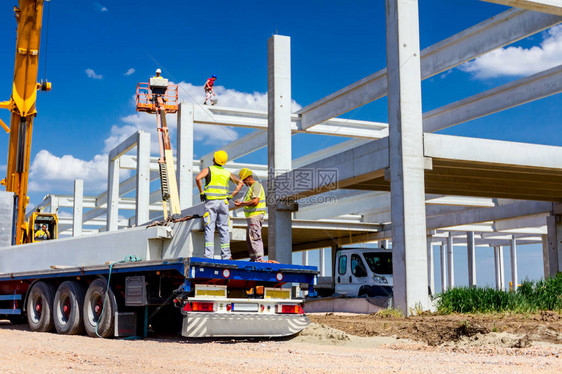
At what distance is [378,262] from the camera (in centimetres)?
1970

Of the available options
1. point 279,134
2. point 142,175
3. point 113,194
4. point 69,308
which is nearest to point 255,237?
point 69,308

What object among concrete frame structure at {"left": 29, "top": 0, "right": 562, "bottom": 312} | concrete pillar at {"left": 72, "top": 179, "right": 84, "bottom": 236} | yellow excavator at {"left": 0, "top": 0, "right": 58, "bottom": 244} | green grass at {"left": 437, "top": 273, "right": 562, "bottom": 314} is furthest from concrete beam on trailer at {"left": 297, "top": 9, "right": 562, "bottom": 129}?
concrete pillar at {"left": 72, "top": 179, "right": 84, "bottom": 236}

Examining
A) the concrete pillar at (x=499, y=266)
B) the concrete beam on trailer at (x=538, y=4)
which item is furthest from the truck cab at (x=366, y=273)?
the concrete pillar at (x=499, y=266)

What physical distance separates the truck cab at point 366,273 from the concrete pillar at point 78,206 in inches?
1016

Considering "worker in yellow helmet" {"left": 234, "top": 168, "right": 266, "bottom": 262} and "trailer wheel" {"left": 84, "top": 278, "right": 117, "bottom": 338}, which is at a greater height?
"worker in yellow helmet" {"left": 234, "top": 168, "right": 266, "bottom": 262}

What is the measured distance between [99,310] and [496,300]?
8.69 meters

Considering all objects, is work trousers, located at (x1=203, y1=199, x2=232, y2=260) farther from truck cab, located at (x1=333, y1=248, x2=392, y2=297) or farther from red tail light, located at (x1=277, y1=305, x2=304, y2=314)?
truck cab, located at (x1=333, y1=248, x2=392, y2=297)

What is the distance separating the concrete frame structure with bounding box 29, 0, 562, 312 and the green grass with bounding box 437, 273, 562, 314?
2.12 ft

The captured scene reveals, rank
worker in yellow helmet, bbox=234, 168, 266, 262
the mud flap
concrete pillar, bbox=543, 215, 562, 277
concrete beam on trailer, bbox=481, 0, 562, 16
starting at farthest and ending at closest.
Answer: concrete pillar, bbox=543, 215, 562, 277
concrete beam on trailer, bbox=481, 0, 562, 16
worker in yellow helmet, bbox=234, 168, 266, 262
the mud flap

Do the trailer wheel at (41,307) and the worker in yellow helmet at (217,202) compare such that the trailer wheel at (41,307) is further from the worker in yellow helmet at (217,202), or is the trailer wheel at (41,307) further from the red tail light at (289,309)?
the red tail light at (289,309)

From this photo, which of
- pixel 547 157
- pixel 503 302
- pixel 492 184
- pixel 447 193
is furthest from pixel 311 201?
pixel 503 302

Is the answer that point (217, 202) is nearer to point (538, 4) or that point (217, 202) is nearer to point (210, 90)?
point (538, 4)

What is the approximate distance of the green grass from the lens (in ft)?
48.1

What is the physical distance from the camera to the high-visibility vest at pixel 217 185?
11250mm
